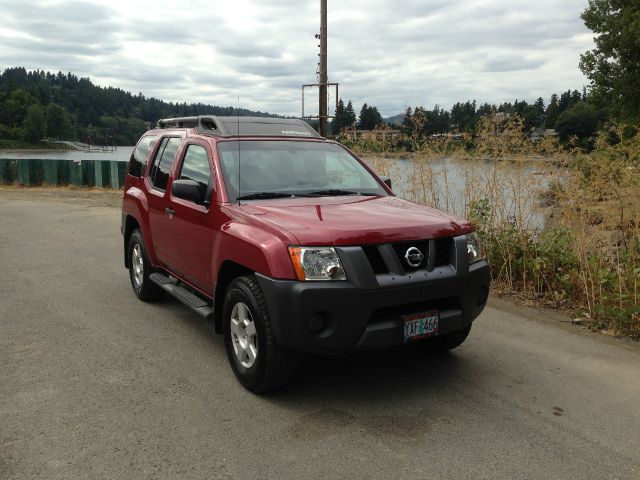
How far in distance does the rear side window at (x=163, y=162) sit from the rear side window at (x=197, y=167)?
0.30 metres

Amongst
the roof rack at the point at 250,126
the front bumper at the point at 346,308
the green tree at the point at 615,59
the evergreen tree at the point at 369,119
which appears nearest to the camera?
the front bumper at the point at 346,308

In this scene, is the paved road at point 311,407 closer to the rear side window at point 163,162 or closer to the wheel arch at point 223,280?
the wheel arch at point 223,280

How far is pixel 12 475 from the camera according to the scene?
9.65ft

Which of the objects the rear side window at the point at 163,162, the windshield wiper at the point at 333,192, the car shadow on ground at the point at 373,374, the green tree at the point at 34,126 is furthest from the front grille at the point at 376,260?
the green tree at the point at 34,126

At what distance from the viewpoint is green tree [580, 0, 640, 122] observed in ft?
106

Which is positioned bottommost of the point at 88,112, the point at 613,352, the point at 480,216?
the point at 613,352

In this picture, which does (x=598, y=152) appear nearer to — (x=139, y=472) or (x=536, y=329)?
(x=536, y=329)

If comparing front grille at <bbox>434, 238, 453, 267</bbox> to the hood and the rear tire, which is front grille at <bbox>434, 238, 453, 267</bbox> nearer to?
the hood

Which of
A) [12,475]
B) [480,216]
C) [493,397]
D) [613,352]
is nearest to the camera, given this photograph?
[12,475]

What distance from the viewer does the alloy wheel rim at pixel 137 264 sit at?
6301mm

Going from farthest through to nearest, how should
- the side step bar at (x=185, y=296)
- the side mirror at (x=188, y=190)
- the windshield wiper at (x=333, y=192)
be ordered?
1. the windshield wiper at (x=333, y=192)
2. the side step bar at (x=185, y=296)
3. the side mirror at (x=188, y=190)

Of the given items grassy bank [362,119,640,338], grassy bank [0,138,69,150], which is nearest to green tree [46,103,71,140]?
grassy bank [0,138,69,150]

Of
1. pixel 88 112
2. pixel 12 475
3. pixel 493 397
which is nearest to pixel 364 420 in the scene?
pixel 493 397

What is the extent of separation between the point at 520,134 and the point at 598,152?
1.00 metres
